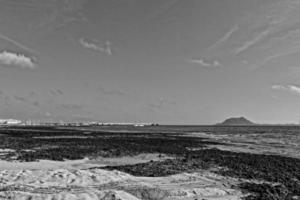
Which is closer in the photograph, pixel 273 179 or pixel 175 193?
pixel 175 193

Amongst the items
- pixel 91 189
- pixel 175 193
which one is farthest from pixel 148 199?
pixel 91 189

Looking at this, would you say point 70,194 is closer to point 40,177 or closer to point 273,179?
point 40,177

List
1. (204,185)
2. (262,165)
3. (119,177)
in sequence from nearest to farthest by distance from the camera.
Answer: (204,185) < (119,177) < (262,165)

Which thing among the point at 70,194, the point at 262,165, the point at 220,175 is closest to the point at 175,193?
the point at 70,194

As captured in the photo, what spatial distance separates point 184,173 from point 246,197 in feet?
15.5

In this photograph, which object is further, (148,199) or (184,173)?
(184,173)

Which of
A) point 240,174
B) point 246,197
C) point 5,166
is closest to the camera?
point 246,197

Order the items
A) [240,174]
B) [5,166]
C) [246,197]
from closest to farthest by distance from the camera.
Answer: [246,197]
[240,174]
[5,166]

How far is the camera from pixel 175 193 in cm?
1045

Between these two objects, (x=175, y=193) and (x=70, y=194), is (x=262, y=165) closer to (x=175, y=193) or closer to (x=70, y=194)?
(x=175, y=193)

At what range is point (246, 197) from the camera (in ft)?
34.2

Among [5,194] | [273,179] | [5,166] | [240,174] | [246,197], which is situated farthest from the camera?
[5,166]

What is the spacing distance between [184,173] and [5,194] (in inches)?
345

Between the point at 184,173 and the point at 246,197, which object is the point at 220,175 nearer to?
the point at 184,173
